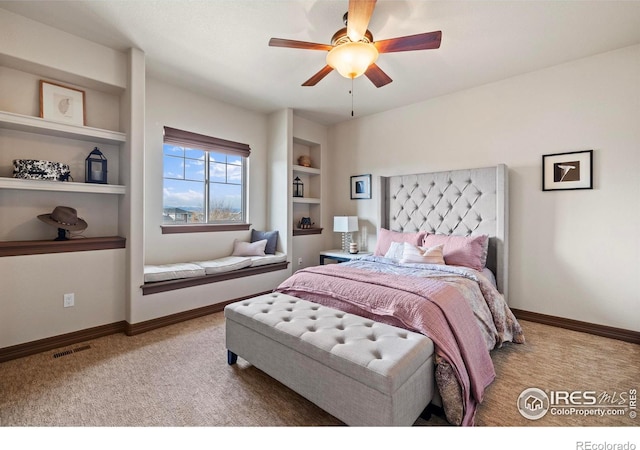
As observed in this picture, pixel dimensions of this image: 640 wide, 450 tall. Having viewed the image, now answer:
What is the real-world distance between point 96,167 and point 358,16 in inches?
110

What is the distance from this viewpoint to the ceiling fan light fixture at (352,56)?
6.55ft

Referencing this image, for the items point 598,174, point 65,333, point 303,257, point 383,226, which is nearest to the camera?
point 65,333

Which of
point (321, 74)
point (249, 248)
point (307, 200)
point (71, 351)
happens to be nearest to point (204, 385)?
point (71, 351)

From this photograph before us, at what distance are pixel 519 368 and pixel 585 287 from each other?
1.48 m

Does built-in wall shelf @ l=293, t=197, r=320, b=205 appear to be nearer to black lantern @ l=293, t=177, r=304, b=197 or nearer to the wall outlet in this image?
black lantern @ l=293, t=177, r=304, b=197

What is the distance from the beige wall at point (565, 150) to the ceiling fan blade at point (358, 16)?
2.29 meters

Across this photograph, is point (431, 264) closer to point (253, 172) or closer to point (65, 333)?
point (253, 172)

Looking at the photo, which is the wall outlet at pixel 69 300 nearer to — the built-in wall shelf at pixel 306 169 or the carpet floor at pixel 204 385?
the carpet floor at pixel 204 385

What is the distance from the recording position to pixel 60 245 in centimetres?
256

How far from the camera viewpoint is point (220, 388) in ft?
6.38

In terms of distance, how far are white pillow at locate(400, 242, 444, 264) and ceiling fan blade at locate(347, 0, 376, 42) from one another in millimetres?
2118

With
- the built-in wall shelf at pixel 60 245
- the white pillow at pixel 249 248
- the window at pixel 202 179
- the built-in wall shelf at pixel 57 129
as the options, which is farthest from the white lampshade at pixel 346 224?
the built-in wall shelf at pixel 57 129

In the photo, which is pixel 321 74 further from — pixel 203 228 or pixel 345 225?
pixel 203 228

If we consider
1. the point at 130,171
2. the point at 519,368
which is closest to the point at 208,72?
the point at 130,171
